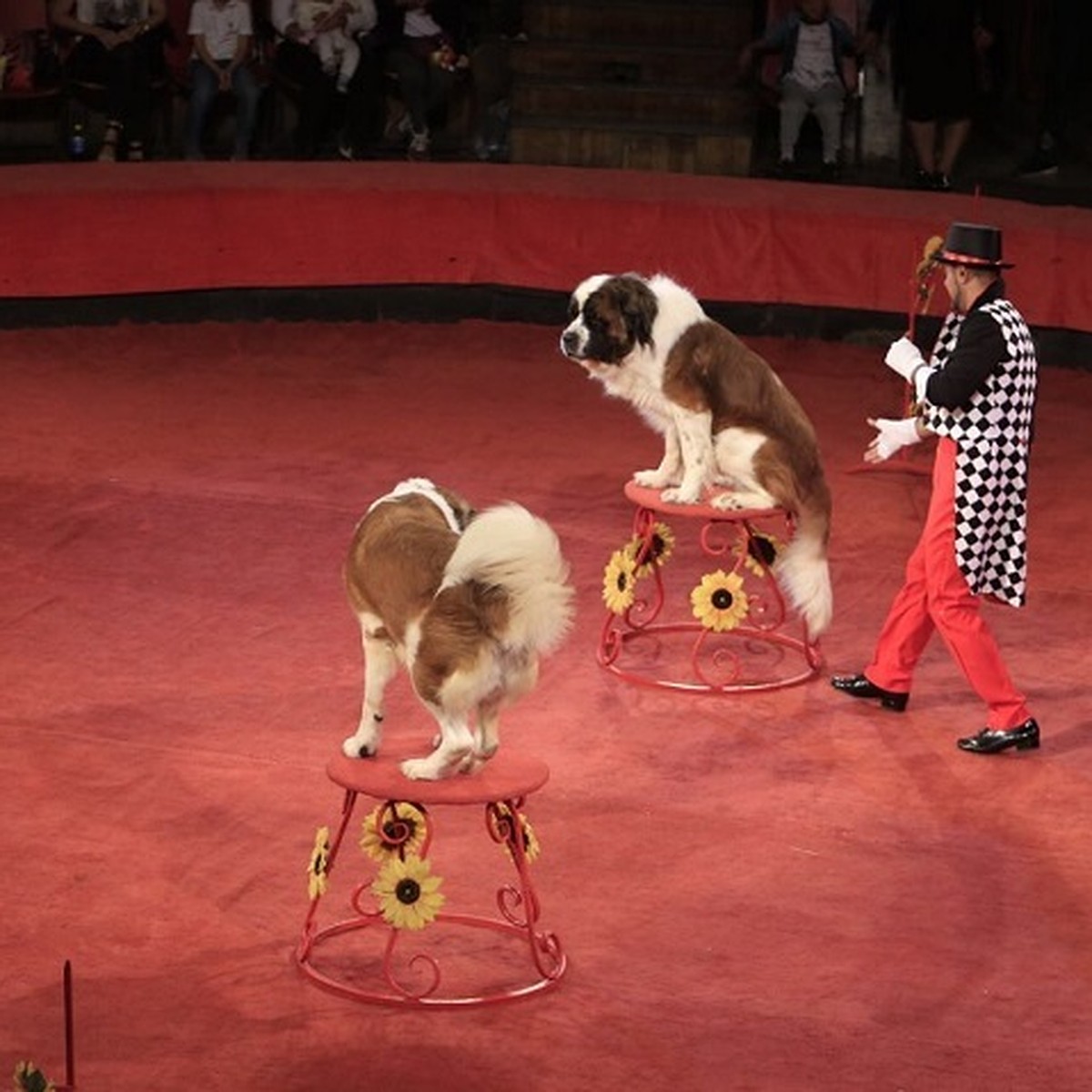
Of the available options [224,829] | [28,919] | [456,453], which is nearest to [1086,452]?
[456,453]

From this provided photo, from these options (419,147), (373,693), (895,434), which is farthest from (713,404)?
(419,147)

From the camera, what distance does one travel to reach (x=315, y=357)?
52.3 ft

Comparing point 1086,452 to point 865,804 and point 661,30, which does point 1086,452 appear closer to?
point 865,804

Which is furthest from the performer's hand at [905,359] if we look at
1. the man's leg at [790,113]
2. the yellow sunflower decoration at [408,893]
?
the man's leg at [790,113]

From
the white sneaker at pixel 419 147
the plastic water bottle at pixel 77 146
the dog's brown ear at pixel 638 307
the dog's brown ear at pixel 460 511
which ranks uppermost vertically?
the dog's brown ear at pixel 638 307

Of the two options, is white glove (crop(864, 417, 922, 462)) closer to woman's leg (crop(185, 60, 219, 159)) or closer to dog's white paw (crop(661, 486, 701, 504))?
dog's white paw (crop(661, 486, 701, 504))

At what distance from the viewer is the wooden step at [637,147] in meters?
19.3

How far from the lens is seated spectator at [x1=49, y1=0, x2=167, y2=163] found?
62.4 feet

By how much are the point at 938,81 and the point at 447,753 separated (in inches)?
503

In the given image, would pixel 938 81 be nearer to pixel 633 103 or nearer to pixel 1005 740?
pixel 633 103

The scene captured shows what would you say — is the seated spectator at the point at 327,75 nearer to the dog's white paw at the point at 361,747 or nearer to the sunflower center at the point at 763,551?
the sunflower center at the point at 763,551

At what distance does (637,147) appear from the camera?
63.5ft

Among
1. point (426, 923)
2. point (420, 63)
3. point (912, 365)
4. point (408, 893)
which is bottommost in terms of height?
point (426, 923)

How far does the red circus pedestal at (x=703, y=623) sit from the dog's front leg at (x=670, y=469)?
56mm
